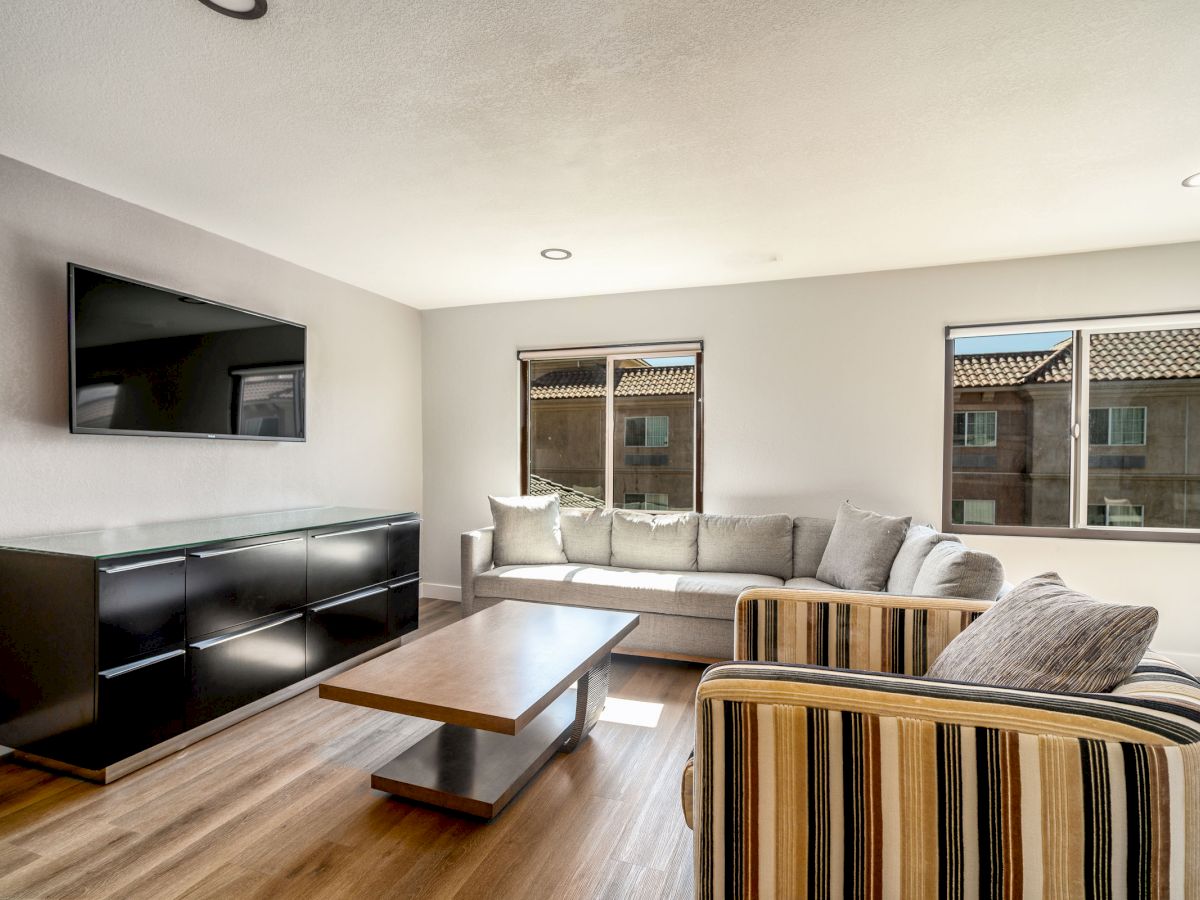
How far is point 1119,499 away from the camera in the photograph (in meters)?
3.55

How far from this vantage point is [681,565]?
154 inches

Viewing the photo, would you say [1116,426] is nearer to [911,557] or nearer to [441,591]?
[911,557]

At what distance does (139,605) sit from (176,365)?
3.96ft

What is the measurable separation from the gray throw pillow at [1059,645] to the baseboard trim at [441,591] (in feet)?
12.9

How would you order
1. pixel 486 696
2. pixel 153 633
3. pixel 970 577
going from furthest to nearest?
pixel 153 633
pixel 970 577
pixel 486 696

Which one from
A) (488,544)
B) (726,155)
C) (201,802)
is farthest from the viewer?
(488,544)

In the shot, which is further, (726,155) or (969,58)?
(726,155)

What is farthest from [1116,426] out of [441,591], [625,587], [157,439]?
[157,439]

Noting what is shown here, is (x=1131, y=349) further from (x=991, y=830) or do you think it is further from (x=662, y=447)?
(x=991, y=830)

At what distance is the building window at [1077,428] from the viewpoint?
346 centimetres

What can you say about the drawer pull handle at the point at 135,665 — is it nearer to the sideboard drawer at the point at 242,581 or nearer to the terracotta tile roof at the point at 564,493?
the sideboard drawer at the point at 242,581

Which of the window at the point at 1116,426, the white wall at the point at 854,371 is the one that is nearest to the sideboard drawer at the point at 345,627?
the white wall at the point at 854,371

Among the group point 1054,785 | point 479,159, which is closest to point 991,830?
point 1054,785

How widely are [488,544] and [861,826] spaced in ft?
10.6
